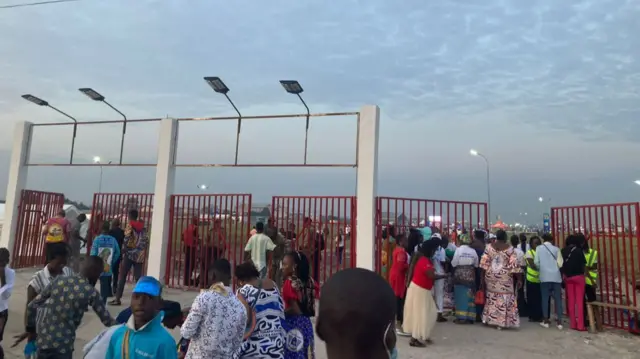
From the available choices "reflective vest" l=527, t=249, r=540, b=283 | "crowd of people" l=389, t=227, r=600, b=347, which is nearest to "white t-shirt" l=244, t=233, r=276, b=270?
"crowd of people" l=389, t=227, r=600, b=347

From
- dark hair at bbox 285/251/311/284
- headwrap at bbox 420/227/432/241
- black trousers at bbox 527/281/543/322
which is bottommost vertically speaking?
black trousers at bbox 527/281/543/322

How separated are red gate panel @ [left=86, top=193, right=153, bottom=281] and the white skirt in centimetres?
683

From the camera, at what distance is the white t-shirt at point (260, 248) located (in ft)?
26.9

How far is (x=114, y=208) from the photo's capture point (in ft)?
35.0

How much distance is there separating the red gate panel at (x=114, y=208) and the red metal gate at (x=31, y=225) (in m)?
2.28

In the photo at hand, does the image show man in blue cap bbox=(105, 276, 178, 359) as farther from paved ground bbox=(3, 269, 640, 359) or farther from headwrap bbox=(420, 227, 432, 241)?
headwrap bbox=(420, 227, 432, 241)

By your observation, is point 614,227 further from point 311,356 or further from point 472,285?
point 311,356

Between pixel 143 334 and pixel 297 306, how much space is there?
1.87 metres

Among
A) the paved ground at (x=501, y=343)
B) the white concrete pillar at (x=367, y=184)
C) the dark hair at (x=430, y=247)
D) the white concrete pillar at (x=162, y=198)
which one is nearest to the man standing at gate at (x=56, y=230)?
the white concrete pillar at (x=162, y=198)

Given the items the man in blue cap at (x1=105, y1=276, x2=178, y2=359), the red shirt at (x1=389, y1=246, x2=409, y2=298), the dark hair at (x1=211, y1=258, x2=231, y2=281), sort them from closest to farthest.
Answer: the man in blue cap at (x1=105, y1=276, x2=178, y2=359), the dark hair at (x1=211, y1=258, x2=231, y2=281), the red shirt at (x1=389, y1=246, x2=409, y2=298)

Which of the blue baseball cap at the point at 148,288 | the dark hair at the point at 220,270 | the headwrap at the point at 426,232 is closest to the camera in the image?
the blue baseball cap at the point at 148,288

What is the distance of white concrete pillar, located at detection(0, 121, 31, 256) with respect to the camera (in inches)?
447

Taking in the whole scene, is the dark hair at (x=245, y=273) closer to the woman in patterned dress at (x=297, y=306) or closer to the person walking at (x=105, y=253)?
the woman in patterned dress at (x=297, y=306)

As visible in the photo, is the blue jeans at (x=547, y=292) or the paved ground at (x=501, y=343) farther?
the blue jeans at (x=547, y=292)
